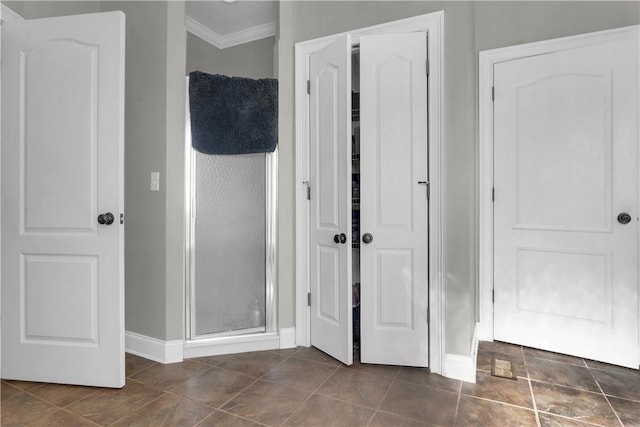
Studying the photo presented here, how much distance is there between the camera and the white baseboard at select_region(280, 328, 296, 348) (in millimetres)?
2572

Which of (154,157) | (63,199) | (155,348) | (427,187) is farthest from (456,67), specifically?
(155,348)

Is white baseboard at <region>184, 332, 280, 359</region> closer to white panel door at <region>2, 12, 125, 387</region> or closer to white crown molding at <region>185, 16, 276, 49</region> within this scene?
white panel door at <region>2, 12, 125, 387</region>

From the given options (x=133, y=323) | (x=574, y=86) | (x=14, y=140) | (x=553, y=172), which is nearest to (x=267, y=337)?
(x=133, y=323)

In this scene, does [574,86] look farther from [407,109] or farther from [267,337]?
[267,337]

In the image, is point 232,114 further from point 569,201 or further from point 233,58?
point 569,201

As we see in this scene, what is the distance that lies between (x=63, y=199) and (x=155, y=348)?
3.58ft

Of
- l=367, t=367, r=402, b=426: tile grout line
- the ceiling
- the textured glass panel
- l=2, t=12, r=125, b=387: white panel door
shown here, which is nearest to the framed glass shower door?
the textured glass panel

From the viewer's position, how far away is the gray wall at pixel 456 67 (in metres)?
2.08

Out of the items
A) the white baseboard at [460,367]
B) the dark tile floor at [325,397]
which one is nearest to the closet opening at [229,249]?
the dark tile floor at [325,397]

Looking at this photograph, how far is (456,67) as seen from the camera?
6.89 feet

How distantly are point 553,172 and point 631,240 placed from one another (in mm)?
623

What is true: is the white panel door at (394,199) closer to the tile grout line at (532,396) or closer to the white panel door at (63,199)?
the tile grout line at (532,396)

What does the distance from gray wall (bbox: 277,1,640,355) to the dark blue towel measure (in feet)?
0.36

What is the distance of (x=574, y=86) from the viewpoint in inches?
97.0
